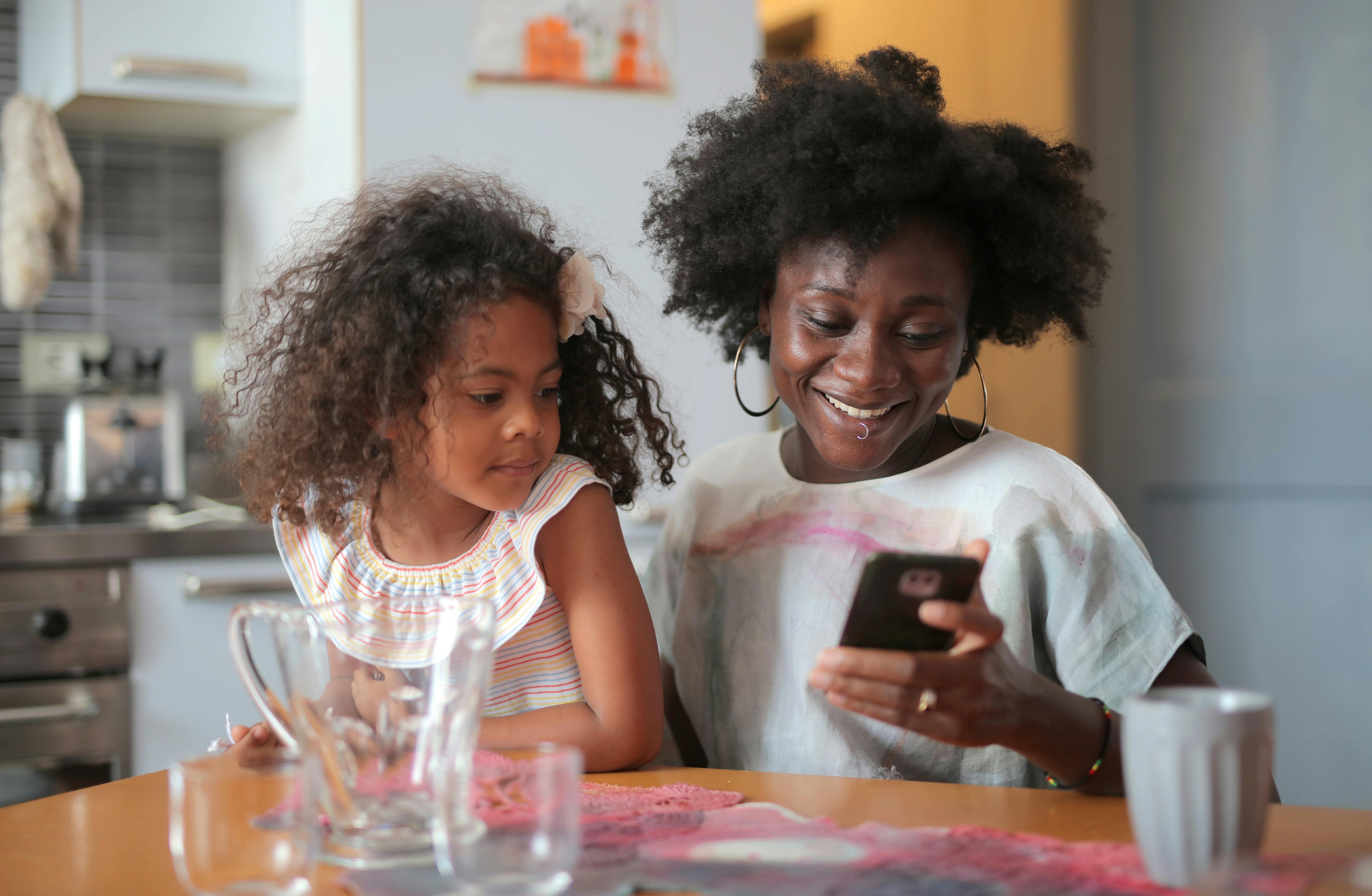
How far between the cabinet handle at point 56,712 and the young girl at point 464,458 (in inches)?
37.3

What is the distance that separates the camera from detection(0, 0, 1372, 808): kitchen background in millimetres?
1995

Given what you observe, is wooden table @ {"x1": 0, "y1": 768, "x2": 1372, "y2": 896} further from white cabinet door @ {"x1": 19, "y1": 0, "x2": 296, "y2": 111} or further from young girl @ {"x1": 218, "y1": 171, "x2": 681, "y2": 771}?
white cabinet door @ {"x1": 19, "y1": 0, "x2": 296, "y2": 111}

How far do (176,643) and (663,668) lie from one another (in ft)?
3.52

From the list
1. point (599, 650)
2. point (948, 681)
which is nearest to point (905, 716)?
point (948, 681)

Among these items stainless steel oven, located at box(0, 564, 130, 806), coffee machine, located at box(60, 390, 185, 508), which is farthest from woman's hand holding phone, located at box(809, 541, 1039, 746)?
coffee machine, located at box(60, 390, 185, 508)

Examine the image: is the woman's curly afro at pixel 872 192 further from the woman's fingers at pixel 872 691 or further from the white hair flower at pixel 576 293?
the woman's fingers at pixel 872 691


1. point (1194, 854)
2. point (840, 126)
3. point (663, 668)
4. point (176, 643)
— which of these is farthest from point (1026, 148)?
point (176, 643)

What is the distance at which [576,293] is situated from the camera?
1.15 m

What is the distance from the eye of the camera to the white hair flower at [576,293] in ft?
3.77

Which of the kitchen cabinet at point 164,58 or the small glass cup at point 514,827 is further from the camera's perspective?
the kitchen cabinet at point 164,58

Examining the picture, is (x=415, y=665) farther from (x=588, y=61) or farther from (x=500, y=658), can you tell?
(x=588, y=61)

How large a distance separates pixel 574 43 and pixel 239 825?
1.87m

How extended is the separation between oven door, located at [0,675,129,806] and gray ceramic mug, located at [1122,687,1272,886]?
69.0 inches

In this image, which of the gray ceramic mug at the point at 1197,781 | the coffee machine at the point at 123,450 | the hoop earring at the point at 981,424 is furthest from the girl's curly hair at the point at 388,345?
the coffee machine at the point at 123,450
